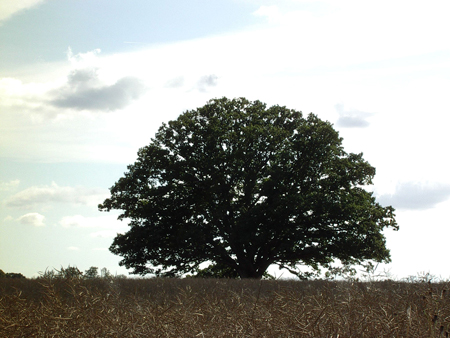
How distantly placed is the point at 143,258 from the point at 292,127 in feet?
39.9

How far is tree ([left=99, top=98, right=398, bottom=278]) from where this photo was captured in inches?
934

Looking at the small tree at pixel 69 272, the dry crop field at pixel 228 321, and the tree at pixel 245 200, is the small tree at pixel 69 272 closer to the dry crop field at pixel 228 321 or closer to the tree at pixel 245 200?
the dry crop field at pixel 228 321

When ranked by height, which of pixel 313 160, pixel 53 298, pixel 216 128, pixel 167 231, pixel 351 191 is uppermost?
pixel 216 128

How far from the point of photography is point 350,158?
86.9 ft

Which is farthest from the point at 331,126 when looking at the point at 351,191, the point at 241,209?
the point at 241,209

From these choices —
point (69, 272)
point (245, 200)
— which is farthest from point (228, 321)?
point (245, 200)

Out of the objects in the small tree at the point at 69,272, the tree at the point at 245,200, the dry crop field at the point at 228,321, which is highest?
the tree at the point at 245,200

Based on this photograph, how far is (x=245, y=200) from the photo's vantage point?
25.3 m

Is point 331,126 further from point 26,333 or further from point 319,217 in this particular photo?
point 26,333

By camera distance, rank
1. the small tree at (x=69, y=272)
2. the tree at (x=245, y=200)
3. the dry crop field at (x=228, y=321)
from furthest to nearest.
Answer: the tree at (x=245, y=200), the small tree at (x=69, y=272), the dry crop field at (x=228, y=321)

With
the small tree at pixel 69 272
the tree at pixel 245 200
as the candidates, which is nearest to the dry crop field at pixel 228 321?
the small tree at pixel 69 272

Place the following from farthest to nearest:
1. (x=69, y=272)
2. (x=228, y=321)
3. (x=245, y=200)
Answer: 1. (x=245, y=200)
2. (x=69, y=272)
3. (x=228, y=321)

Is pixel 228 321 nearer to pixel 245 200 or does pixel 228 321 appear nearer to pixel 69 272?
pixel 69 272

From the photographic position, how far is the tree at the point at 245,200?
23.7 m
